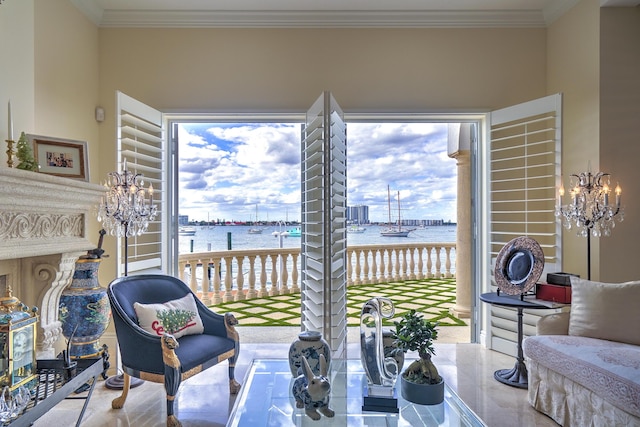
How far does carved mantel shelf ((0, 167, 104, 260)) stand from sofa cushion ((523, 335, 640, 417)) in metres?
3.03

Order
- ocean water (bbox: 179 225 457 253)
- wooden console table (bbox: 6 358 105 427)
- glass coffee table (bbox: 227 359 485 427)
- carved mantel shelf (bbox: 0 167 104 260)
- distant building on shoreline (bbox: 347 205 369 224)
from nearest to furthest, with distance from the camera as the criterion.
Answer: wooden console table (bbox: 6 358 105 427), glass coffee table (bbox: 227 359 485 427), carved mantel shelf (bbox: 0 167 104 260), distant building on shoreline (bbox: 347 205 369 224), ocean water (bbox: 179 225 457 253)

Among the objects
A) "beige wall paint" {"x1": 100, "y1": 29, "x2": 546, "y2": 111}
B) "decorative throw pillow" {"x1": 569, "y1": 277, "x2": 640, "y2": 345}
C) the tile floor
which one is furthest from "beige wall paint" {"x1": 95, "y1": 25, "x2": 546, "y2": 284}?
the tile floor

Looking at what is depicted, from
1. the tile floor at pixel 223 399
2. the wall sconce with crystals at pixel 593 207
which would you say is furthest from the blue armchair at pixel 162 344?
the wall sconce with crystals at pixel 593 207

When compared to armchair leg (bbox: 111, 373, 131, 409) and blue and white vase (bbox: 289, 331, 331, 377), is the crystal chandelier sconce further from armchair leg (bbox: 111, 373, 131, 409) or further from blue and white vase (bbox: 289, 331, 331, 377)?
armchair leg (bbox: 111, 373, 131, 409)

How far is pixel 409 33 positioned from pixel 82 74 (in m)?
2.83

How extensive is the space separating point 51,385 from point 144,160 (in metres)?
2.14

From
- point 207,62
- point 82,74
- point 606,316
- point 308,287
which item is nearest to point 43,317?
point 308,287

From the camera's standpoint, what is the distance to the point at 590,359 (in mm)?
2102

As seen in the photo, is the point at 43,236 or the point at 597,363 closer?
the point at 597,363

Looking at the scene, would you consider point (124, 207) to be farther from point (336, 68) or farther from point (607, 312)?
point (607, 312)

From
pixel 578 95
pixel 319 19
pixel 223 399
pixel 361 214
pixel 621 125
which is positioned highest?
pixel 319 19

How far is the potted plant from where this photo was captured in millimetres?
1832

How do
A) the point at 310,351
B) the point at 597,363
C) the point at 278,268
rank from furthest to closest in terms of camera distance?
the point at 278,268, the point at 597,363, the point at 310,351

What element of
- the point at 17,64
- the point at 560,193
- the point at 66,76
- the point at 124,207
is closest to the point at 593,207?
the point at 560,193
